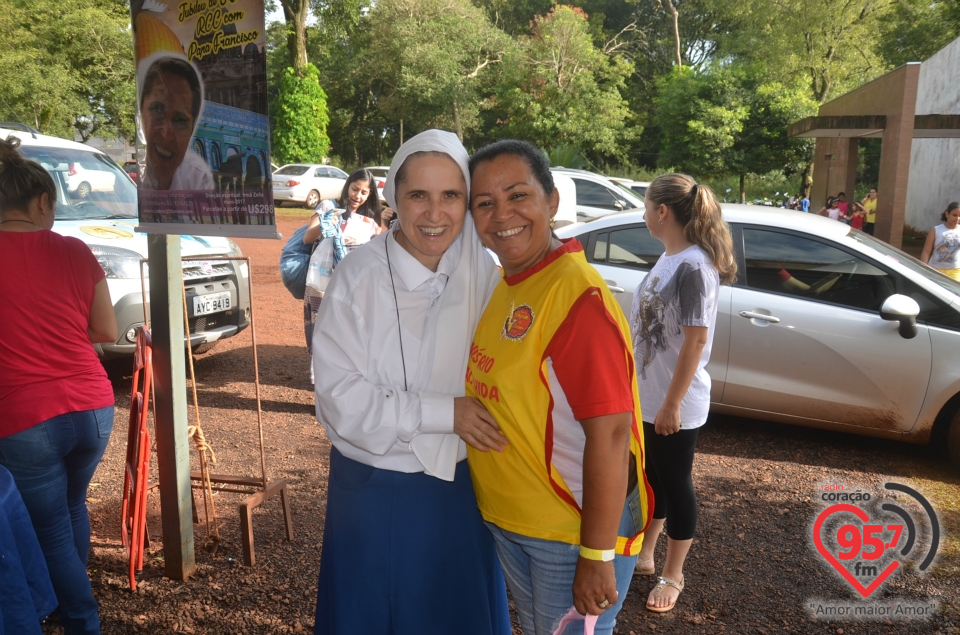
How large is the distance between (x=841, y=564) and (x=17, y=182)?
13.9 ft

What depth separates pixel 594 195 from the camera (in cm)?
1438

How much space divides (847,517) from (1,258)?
4583 millimetres

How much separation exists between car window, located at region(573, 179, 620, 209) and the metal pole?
→ 461 inches

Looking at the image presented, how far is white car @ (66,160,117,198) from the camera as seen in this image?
671 centimetres

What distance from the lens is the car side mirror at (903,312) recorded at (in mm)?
4719

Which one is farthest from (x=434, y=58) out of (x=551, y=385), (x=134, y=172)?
(x=551, y=385)

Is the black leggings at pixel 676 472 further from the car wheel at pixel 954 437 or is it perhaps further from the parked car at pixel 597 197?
the parked car at pixel 597 197

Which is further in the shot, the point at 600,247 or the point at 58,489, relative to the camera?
the point at 600,247

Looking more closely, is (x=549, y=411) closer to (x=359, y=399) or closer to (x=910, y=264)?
(x=359, y=399)

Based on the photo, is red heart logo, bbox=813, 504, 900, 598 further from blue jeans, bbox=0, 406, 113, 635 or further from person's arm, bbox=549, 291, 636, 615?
blue jeans, bbox=0, 406, 113, 635

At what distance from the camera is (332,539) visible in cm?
221

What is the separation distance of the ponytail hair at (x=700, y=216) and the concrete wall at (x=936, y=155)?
20438mm

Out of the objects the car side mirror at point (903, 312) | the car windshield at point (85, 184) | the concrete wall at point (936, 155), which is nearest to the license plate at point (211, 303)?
the car windshield at point (85, 184)

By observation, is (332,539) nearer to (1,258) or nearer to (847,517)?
(1,258)
